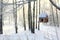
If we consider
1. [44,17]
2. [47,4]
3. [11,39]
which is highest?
[47,4]

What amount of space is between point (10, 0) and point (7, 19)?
1037 millimetres

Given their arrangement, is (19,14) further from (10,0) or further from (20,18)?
(10,0)

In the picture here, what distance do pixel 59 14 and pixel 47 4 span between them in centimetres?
85

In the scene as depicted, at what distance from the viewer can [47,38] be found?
15.8 feet

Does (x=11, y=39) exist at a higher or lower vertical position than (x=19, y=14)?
lower

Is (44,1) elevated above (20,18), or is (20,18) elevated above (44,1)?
(44,1)

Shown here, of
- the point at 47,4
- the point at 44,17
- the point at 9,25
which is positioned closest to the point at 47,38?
the point at 44,17

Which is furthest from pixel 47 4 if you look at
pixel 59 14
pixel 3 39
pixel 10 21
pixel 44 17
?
pixel 3 39

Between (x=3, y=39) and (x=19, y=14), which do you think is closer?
(x=3, y=39)

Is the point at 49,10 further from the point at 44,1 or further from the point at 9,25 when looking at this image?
the point at 9,25

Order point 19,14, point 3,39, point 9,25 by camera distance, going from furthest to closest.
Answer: point 19,14
point 9,25
point 3,39

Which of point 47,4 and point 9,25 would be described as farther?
point 47,4

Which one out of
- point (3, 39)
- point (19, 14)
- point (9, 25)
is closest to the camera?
point (3, 39)

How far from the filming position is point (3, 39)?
Answer: 4797 mm
